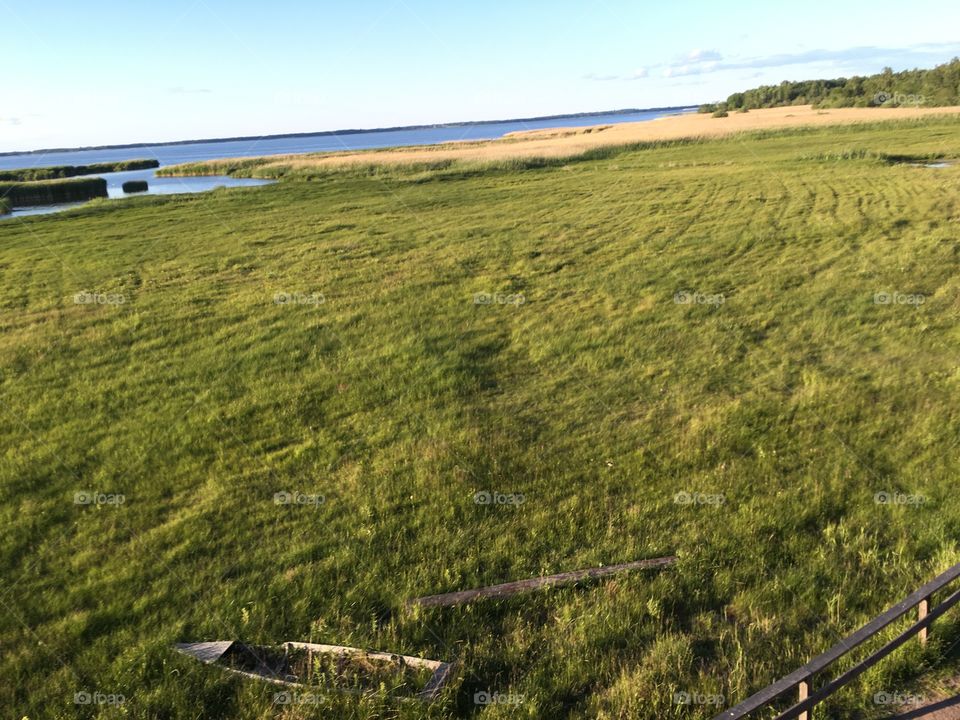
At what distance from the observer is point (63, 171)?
93438 mm

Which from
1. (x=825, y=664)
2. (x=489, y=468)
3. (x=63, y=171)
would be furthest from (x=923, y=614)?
(x=63, y=171)

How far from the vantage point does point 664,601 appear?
6.01 m

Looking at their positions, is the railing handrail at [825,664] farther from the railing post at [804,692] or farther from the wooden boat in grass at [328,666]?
A: the wooden boat in grass at [328,666]

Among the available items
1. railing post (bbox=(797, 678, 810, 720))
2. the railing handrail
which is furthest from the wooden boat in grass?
railing post (bbox=(797, 678, 810, 720))

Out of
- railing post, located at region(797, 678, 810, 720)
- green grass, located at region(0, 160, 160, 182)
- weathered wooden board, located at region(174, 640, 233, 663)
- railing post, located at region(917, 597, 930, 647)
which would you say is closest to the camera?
railing post, located at region(797, 678, 810, 720)

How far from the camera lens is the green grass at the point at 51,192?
164 ft

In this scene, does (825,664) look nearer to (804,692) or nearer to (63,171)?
(804,692)

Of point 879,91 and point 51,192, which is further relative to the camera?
point 879,91

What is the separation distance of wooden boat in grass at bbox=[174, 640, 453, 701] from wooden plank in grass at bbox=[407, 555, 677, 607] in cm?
76

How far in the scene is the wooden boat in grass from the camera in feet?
16.6

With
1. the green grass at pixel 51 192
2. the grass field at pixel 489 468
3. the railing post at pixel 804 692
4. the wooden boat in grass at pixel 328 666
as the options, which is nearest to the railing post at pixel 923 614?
the grass field at pixel 489 468

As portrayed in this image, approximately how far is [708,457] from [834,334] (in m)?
6.10

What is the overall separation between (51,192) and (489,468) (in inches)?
2239

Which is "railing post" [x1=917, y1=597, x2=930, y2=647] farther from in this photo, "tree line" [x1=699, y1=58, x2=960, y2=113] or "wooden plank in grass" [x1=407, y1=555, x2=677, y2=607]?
"tree line" [x1=699, y1=58, x2=960, y2=113]
